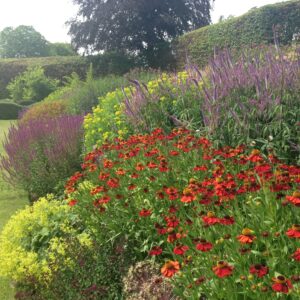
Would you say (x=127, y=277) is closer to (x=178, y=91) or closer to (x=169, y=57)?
(x=178, y=91)

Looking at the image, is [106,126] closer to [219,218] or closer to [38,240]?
[38,240]

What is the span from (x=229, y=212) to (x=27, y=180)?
445 centimetres

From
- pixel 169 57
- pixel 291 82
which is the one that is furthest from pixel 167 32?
pixel 291 82

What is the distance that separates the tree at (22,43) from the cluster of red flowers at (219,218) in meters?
53.3

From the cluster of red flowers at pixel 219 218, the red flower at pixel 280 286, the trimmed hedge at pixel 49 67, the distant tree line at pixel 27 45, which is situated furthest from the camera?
the distant tree line at pixel 27 45

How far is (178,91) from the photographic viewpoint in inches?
237

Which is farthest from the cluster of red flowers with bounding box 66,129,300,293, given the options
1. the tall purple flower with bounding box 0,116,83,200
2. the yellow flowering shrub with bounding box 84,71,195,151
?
the tall purple flower with bounding box 0,116,83,200

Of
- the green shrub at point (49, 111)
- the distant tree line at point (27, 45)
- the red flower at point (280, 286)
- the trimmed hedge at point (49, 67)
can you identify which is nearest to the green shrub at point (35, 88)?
the trimmed hedge at point (49, 67)

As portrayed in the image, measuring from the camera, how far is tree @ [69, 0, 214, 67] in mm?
22750

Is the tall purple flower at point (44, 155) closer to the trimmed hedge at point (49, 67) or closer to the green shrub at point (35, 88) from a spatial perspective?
the green shrub at point (35, 88)

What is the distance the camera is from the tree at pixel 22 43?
175 feet

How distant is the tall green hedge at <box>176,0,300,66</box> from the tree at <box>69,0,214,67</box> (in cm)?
344

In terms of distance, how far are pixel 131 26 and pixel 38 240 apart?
2067 centimetres

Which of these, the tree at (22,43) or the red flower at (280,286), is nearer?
the red flower at (280,286)
